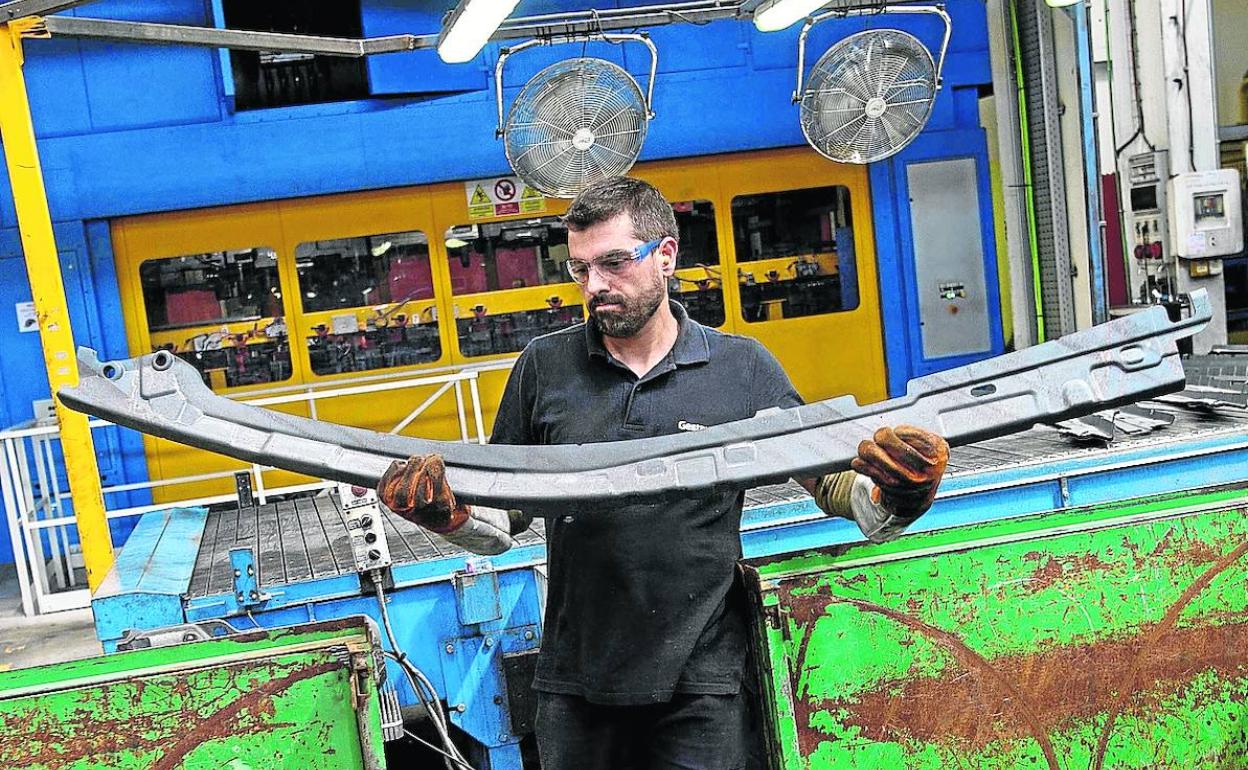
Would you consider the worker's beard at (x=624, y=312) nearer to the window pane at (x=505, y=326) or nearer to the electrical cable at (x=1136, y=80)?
the electrical cable at (x=1136, y=80)

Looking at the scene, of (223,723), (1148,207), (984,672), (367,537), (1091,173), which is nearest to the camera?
(223,723)

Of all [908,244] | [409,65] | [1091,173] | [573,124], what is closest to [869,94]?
[573,124]

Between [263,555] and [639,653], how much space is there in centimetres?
230

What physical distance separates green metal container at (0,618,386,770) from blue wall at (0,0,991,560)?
5.44 metres

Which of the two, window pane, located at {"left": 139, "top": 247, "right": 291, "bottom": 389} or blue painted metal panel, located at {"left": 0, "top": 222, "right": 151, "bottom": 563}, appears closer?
blue painted metal panel, located at {"left": 0, "top": 222, "right": 151, "bottom": 563}

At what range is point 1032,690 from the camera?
2.36 meters

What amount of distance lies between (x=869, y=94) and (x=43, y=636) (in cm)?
503

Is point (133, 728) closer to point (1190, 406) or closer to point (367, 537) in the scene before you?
point (367, 537)

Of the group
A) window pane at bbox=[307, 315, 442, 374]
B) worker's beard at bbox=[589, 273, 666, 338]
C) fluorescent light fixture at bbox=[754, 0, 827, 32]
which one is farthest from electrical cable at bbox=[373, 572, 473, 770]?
window pane at bbox=[307, 315, 442, 374]

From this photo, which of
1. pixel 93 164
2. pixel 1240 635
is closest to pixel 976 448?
pixel 1240 635

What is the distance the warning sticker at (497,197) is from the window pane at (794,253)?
1.43 m

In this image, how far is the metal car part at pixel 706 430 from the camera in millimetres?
2021

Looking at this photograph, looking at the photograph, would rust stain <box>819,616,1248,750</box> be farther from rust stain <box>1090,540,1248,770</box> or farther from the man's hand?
the man's hand

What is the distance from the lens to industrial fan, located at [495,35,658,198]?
5266 mm
